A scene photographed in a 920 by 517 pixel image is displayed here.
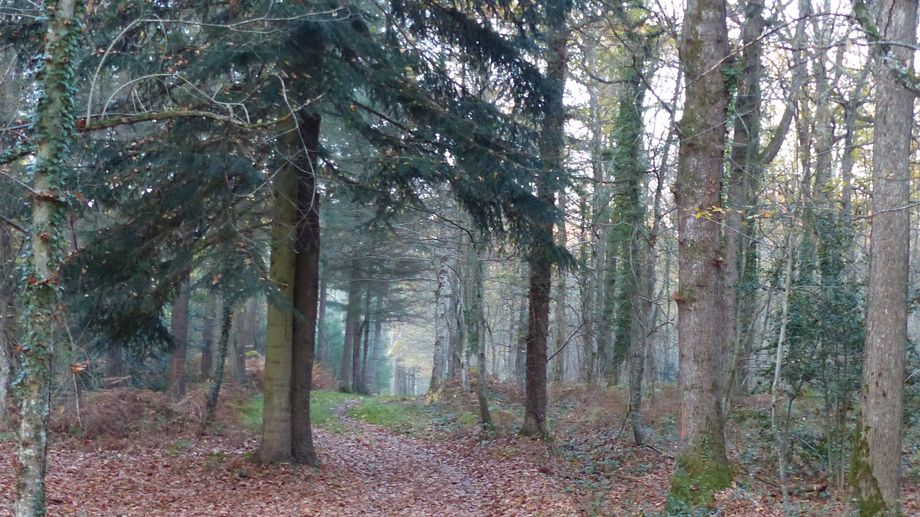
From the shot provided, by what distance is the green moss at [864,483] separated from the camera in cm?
736

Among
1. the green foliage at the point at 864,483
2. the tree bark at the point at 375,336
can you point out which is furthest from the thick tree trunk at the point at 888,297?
the tree bark at the point at 375,336

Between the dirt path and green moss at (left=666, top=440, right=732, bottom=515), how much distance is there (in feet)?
5.37

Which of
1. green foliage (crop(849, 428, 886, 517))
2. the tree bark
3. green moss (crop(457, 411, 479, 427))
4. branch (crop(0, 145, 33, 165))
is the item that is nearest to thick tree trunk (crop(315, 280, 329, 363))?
the tree bark

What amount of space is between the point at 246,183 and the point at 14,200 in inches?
130

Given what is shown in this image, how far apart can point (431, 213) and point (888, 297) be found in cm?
742

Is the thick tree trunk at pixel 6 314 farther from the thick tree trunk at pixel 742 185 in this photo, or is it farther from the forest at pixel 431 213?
the thick tree trunk at pixel 742 185

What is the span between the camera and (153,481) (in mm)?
11586

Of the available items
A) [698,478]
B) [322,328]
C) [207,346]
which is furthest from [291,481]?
[322,328]

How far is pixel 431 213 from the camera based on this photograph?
12.9m

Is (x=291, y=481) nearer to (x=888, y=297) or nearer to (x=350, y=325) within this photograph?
(x=888, y=297)

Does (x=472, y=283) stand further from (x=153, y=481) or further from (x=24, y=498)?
(x=24, y=498)

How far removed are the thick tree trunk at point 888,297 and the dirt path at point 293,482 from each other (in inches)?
149

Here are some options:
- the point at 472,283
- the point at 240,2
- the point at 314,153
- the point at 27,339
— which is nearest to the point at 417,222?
the point at 472,283

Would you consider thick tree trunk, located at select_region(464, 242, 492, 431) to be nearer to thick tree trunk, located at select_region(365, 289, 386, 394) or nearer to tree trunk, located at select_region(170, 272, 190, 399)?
tree trunk, located at select_region(170, 272, 190, 399)
